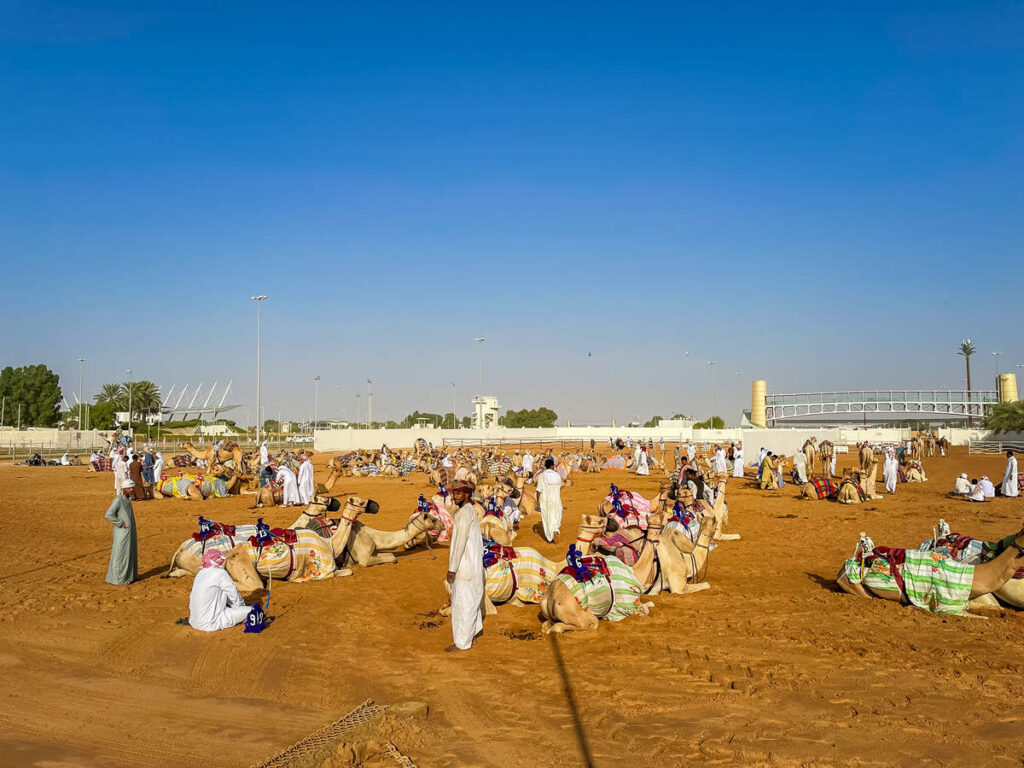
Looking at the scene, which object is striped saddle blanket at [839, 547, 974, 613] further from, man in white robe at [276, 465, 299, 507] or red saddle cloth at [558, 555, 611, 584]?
man in white robe at [276, 465, 299, 507]

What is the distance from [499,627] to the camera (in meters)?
8.95

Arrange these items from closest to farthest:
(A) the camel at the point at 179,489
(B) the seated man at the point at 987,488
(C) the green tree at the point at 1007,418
Result: (B) the seated man at the point at 987,488 < (A) the camel at the point at 179,489 < (C) the green tree at the point at 1007,418

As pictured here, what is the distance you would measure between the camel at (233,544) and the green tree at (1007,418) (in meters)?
67.2

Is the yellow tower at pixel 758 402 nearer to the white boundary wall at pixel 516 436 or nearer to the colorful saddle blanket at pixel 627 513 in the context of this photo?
the white boundary wall at pixel 516 436

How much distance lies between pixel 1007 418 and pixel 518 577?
6888 cm

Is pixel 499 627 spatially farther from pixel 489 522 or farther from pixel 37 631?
pixel 37 631

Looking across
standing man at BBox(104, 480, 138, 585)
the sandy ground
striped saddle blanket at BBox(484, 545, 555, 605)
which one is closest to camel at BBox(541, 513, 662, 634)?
the sandy ground

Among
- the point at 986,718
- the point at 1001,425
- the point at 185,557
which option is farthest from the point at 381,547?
the point at 1001,425

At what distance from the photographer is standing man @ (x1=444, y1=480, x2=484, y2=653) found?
26.2 ft

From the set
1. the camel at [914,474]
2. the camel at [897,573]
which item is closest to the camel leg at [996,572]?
the camel at [897,573]

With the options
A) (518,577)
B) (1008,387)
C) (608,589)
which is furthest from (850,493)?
(1008,387)

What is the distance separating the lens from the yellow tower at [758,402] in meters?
101

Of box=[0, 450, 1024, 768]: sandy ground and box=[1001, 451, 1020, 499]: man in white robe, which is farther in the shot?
box=[1001, 451, 1020, 499]: man in white robe

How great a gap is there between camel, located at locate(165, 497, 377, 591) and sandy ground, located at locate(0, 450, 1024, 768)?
1.59 feet
